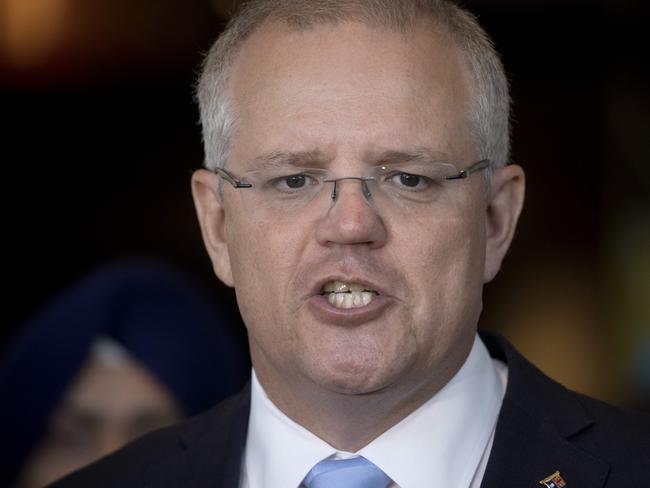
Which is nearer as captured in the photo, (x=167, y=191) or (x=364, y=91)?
(x=364, y=91)

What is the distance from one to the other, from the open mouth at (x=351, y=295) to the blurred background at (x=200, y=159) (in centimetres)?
313

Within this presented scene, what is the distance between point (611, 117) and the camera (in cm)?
601

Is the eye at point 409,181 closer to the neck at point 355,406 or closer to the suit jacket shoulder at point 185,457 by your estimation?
the neck at point 355,406

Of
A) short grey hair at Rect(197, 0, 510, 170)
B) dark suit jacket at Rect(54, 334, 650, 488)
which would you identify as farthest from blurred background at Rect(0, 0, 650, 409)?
dark suit jacket at Rect(54, 334, 650, 488)

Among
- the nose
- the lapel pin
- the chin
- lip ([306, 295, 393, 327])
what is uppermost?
the nose

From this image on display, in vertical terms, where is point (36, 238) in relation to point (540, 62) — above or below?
below

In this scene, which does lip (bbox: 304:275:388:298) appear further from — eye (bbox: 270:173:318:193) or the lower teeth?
eye (bbox: 270:173:318:193)

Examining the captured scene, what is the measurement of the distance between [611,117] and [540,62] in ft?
1.28

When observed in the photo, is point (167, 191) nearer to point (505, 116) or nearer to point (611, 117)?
point (611, 117)

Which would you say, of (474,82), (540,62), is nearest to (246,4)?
(474,82)

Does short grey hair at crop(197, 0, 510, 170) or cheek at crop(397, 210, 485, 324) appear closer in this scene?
cheek at crop(397, 210, 485, 324)

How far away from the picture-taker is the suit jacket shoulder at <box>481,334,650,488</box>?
2.71 m

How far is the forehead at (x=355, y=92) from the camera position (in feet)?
8.82

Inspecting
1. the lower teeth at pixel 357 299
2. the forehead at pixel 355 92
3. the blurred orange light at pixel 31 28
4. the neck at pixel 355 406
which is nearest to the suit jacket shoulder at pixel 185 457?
the neck at pixel 355 406
